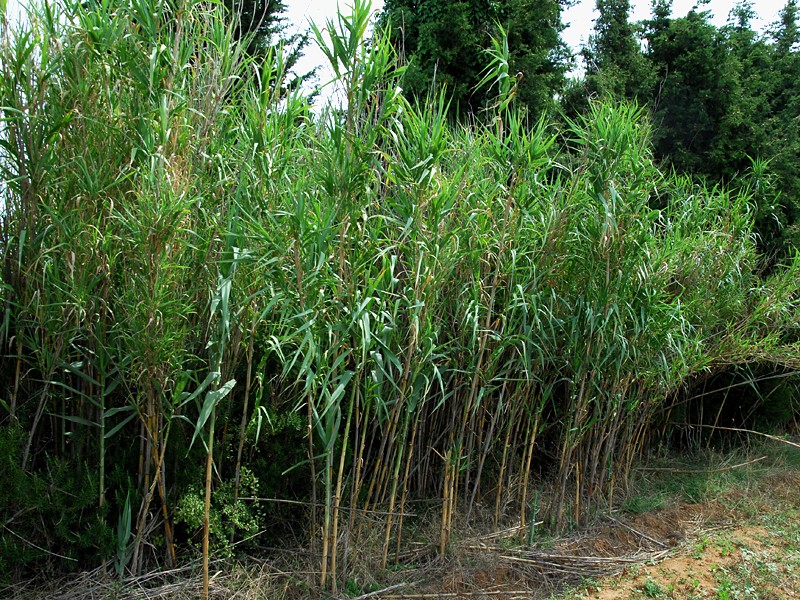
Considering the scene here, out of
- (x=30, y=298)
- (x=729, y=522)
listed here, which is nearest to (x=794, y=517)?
(x=729, y=522)

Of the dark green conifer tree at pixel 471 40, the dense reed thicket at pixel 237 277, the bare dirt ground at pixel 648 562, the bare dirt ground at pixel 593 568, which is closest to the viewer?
the dense reed thicket at pixel 237 277

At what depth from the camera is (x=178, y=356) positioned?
243 centimetres

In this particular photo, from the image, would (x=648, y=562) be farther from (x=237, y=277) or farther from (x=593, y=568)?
(x=237, y=277)

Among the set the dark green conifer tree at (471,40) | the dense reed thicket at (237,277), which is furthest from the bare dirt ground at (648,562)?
the dark green conifer tree at (471,40)

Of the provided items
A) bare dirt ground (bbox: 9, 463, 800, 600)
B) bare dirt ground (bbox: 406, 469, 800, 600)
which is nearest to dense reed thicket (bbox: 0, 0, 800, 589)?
bare dirt ground (bbox: 9, 463, 800, 600)

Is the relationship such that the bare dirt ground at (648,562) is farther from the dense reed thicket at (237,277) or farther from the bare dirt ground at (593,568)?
the dense reed thicket at (237,277)

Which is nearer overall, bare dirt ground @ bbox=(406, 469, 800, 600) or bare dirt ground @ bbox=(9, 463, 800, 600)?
bare dirt ground @ bbox=(9, 463, 800, 600)

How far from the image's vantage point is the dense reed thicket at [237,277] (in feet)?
7.96

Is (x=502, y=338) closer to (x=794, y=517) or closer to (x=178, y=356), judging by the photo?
(x=178, y=356)

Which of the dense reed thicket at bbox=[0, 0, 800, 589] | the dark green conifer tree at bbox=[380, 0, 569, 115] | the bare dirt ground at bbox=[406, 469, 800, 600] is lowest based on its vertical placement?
the bare dirt ground at bbox=[406, 469, 800, 600]

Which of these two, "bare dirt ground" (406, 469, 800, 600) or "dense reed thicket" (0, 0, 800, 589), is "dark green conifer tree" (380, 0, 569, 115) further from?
"bare dirt ground" (406, 469, 800, 600)

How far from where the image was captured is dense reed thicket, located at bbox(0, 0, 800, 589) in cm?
243

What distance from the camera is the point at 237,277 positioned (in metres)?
2.51

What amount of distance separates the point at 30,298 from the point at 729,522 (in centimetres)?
411
